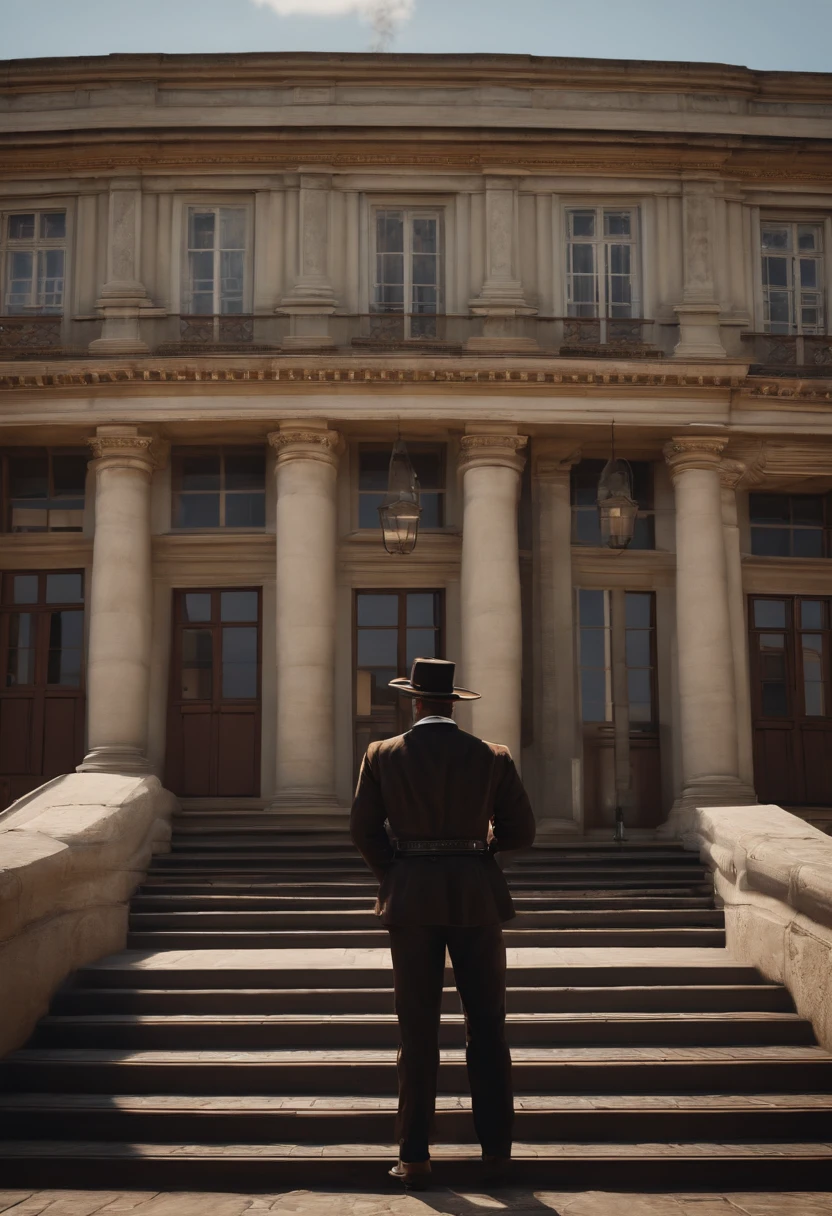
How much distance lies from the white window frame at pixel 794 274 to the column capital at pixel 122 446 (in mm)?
8582

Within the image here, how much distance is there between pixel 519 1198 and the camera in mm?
6344

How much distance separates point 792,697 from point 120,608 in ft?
30.6

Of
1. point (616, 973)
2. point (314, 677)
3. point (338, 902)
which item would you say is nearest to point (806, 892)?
point (616, 973)

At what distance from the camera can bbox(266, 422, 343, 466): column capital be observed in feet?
60.5

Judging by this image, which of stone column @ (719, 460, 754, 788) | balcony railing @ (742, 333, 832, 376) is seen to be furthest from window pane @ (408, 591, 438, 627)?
balcony railing @ (742, 333, 832, 376)

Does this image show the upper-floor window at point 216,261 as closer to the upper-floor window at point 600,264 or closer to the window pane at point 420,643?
the upper-floor window at point 600,264

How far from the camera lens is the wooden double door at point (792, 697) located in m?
20.0

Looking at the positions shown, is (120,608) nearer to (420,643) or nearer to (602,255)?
(420,643)

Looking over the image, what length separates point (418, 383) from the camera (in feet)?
60.7

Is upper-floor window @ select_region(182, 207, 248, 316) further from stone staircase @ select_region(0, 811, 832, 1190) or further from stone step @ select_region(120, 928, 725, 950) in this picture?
stone step @ select_region(120, 928, 725, 950)

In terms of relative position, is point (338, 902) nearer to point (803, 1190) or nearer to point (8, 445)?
point (803, 1190)

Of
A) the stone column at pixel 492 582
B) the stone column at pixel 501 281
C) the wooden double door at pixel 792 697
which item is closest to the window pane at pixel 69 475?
the stone column at pixel 492 582

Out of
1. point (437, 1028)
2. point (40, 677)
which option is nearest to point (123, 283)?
point (40, 677)

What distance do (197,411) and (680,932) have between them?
393 inches
